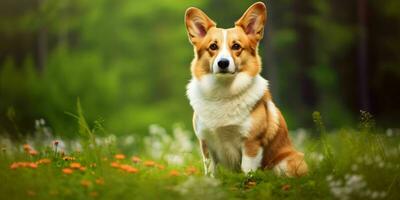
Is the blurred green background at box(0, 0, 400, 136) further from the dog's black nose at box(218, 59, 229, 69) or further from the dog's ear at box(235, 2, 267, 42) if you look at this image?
the dog's black nose at box(218, 59, 229, 69)

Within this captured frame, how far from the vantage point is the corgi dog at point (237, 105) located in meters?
5.99

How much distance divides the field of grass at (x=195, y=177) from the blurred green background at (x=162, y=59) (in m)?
7.81

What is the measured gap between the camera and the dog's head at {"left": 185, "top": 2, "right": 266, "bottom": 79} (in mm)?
5867

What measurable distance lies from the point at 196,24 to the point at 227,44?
469 mm

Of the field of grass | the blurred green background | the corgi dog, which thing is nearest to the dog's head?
the corgi dog


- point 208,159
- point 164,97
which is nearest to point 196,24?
point 208,159

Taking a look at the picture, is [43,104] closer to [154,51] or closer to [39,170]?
[154,51]

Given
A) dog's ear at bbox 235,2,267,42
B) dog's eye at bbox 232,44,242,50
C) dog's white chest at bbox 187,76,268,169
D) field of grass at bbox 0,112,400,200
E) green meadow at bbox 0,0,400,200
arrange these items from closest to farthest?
field of grass at bbox 0,112,400,200 → green meadow at bbox 0,0,400,200 → dog's eye at bbox 232,44,242,50 → dog's white chest at bbox 187,76,268,169 → dog's ear at bbox 235,2,267,42

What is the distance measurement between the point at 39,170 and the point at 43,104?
10960 millimetres

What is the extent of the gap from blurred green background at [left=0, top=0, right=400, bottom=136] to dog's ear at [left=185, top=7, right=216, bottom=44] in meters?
7.92

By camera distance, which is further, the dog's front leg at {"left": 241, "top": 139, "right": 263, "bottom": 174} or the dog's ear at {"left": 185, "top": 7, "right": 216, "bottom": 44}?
the dog's ear at {"left": 185, "top": 7, "right": 216, "bottom": 44}

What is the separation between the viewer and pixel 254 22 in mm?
6160

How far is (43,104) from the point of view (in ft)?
53.0

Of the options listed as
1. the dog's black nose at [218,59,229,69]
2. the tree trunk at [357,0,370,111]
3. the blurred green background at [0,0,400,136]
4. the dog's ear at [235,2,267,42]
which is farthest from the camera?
the blurred green background at [0,0,400,136]
